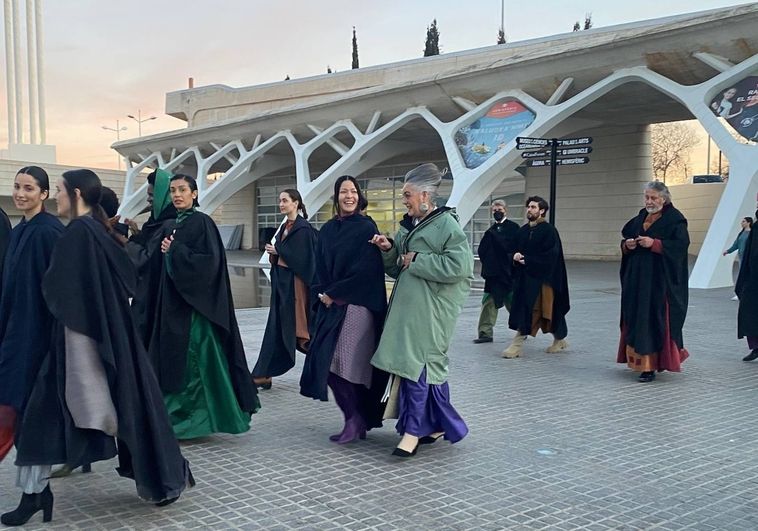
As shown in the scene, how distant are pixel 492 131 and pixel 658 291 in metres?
16.5

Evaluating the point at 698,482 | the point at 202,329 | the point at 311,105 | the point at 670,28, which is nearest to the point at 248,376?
the point at 202,329

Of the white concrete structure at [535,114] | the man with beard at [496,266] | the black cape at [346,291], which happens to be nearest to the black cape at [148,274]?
the black cape at [346,291]

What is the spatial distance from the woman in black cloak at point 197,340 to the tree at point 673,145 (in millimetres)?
49558

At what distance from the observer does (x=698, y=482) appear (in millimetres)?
4133

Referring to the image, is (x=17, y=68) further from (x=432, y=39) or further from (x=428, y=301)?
(x=428, y=301)

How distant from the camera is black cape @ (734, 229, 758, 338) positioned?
782 centimetres

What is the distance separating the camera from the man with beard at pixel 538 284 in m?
8.15

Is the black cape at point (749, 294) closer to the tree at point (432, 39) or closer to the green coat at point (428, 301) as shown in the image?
the green coat at point (428, 301)

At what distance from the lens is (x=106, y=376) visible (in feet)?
11.2

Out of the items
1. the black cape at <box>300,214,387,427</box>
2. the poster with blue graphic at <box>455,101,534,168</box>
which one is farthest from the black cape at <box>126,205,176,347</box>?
the poster with blue graphic at <box>455,101,534,168</box>

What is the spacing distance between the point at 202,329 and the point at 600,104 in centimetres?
2042

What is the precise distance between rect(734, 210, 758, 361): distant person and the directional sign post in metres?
4.53

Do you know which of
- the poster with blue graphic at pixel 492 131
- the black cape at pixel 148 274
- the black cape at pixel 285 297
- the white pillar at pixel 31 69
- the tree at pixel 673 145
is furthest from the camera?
the tree at pixel 673 145

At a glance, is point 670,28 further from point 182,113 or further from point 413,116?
point 182,113
